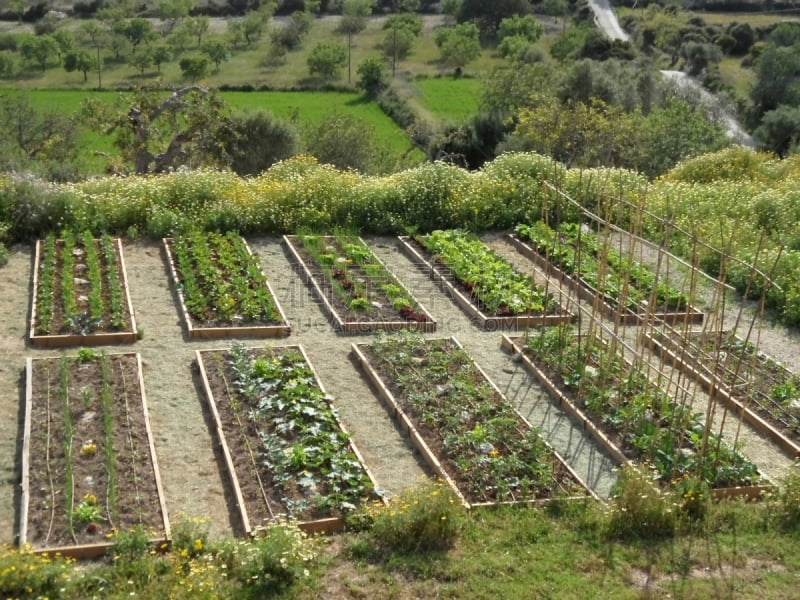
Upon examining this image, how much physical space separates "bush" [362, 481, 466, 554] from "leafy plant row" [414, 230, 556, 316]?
457cm

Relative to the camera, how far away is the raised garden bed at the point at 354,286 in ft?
40.8

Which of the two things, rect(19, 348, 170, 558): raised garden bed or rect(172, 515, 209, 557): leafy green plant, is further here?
rect(19, 348, 170, 558): raised garden bed

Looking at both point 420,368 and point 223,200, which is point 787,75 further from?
point 420,368

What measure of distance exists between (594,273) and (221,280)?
5.66 metres

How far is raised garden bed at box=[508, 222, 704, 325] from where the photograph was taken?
12742 millimetres

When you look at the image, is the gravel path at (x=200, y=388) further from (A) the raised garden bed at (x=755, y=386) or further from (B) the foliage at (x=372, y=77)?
(B) the foliage at (x=372, y=77)

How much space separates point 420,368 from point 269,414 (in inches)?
83.3

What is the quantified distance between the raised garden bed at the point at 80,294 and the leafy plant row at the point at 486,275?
4873mm

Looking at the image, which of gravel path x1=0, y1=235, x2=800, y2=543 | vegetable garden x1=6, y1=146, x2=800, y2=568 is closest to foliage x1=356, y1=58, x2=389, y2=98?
vegetable garden x1=6, y1=146, x2=800, y2=568

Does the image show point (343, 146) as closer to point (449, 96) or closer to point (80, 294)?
point (80, 294)

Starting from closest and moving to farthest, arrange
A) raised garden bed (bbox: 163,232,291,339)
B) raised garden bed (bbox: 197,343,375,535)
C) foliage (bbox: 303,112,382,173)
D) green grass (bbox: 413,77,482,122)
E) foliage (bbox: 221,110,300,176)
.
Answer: raised garden bed (bbox: 197,343,375,535) → raised garden bed (bbox: 163,232,291,339) → foliage (bbox: 221,110,300,176) → foliage (bbox: 303,112,382,173) → green grass (bbox: 413,77,482,122)

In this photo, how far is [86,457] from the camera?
8.84 m

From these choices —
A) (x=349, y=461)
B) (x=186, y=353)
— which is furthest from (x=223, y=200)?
(x=349, y=461)

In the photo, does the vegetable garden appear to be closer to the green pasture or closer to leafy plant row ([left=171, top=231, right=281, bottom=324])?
leafy plant row ([left=171, top=231, right=281, bottom=324])
